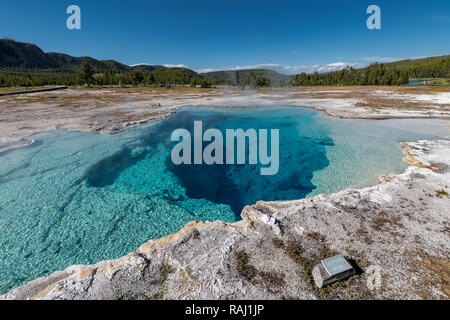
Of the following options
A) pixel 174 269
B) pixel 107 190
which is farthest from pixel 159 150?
pixel 174 269

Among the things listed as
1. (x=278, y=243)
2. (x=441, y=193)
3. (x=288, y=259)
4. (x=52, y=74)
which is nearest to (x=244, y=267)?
(x=288, y=259)

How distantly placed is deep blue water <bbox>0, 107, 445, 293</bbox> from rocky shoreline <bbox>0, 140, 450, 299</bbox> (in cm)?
208

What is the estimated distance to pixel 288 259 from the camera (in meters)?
5.05

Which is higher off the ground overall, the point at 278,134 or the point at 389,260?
the point at 278,134

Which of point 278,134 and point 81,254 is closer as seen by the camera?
point 81,254

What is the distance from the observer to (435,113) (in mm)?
22766

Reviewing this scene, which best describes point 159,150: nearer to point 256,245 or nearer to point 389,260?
point 256,245

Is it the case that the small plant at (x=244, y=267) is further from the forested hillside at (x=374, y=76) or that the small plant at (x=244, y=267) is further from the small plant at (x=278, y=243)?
the forested hillside at (x=374, y=76)

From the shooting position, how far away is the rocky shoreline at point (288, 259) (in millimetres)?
4320

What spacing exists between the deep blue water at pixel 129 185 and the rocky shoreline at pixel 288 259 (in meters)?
2.08

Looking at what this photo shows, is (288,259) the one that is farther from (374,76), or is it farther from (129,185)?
(374,76)

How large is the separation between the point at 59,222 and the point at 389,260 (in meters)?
11.9
